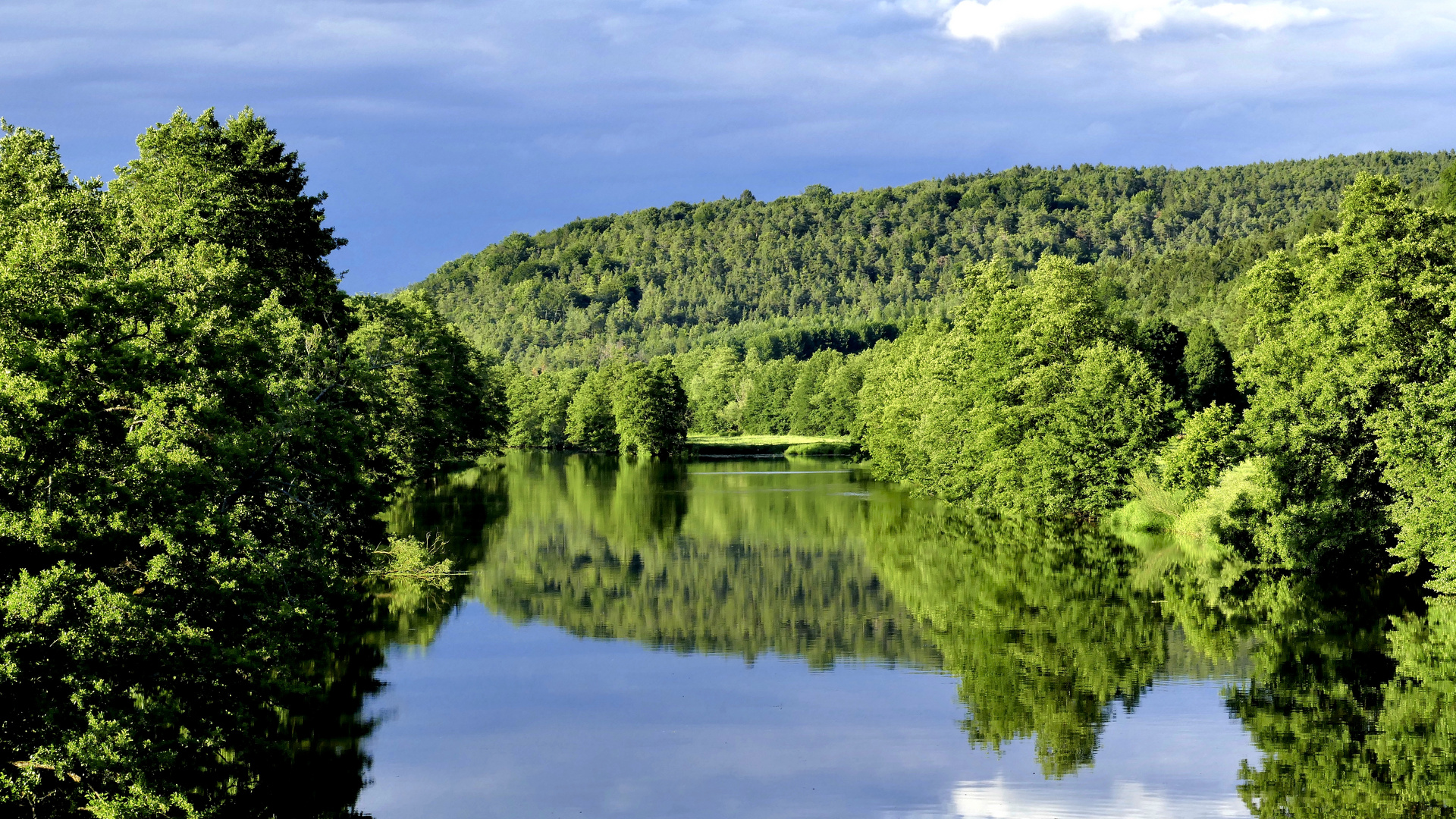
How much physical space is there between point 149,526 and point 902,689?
16063 millimetres

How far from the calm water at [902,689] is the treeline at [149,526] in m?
2.95

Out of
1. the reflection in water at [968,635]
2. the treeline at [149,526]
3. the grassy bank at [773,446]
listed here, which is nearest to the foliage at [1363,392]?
the reflection in water at [968,635]

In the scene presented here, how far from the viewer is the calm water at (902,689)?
1961cm

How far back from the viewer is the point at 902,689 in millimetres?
26453

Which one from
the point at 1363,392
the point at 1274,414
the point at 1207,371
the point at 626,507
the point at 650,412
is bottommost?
the point at 626,507

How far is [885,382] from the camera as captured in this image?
87062 millimetres

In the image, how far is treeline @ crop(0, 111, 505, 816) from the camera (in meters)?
14.7

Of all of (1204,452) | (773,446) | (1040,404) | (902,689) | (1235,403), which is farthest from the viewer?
(773,446)

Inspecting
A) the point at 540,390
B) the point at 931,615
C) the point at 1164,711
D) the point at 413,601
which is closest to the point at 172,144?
the point at 413,601

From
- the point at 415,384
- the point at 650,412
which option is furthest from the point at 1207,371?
the point at 650,412

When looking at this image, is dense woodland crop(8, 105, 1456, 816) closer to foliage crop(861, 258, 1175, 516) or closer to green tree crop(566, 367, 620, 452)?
foliage crop(861, 258, 1175, 516)

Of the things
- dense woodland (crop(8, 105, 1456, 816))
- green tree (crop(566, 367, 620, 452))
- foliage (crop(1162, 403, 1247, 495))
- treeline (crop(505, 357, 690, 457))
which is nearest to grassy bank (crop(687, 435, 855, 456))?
treeline (crop(505, 357, 690, 457))

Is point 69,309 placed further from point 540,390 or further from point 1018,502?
point 540,390

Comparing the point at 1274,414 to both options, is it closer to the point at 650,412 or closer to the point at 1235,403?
the point at 1235,403
